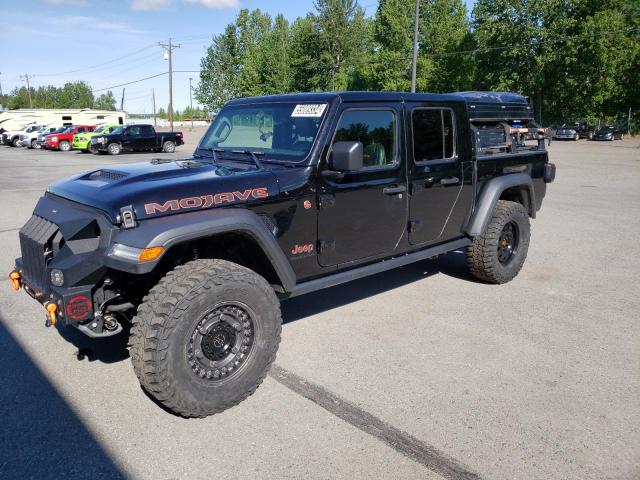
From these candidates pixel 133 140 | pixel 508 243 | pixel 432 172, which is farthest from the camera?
pixel 133 140

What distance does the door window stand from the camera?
378 cm

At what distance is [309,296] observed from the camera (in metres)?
5.19

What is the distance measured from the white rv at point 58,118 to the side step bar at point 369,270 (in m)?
42.0

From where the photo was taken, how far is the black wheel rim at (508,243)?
217 inches

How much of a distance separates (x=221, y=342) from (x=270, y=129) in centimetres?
173

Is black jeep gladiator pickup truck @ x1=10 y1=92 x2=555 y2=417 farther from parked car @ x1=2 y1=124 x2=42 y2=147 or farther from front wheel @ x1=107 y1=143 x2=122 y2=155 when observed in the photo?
parked car @ x1=2 y1=124 x2=42 y2=147

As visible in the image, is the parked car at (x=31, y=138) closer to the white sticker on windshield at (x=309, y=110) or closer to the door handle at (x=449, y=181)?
the white sticker on windshield at (x=309, y=110)

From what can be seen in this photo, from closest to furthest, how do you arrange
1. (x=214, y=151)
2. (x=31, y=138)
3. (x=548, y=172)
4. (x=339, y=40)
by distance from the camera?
(x=214, y=151) < (x=548, y=172) < (x=31, y=138) < (x=339, y=40)

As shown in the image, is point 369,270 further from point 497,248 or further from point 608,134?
point 608,134

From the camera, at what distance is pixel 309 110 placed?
3.76 meters

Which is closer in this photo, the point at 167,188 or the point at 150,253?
the point at 150,253

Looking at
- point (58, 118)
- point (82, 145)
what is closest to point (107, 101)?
point (58, 118)

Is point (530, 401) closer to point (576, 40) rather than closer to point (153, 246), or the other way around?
point (153, 246)

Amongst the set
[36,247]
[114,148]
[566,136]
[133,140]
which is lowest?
[36,247]
